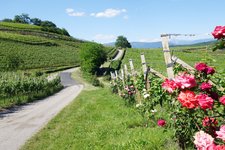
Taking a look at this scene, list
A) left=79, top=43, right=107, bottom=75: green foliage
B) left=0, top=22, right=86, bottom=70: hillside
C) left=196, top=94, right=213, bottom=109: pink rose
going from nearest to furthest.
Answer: left=196, top=94, right=213, bottom=109: pink rose, left=0, top=22, right=86, bottom=70: hillside, left=79, top=43, right=107, bottom=75: green foliage

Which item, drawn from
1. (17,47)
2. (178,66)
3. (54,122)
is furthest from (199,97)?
(17,47)

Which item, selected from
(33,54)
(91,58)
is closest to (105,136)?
(91,58)

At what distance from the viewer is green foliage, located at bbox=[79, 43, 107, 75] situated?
88.9 m

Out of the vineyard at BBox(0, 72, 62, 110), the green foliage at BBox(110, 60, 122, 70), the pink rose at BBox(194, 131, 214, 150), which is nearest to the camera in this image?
the pink rose at BBox(194, 131, 214, 150)

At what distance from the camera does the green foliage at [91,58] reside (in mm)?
88875

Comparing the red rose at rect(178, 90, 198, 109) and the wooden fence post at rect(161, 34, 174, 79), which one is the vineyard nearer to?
the wooden fence post at rect(161, 34, 174, 79)

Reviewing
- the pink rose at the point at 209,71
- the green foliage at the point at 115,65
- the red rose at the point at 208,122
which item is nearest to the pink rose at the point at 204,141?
the red rose at the point at 208,122

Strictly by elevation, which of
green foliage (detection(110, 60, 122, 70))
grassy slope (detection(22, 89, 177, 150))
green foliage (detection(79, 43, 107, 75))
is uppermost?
grassy slope (detection(22, 89, 177, 150))

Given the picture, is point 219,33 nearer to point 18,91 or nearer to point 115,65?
point 18,91

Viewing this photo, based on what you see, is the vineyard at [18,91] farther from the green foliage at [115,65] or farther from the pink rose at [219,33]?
the green foliage at [115,65]

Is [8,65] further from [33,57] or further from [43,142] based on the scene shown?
[43,142]

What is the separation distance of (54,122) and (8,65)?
69322 millimetres

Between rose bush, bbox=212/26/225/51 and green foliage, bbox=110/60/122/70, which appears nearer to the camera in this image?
rose bush, bbox=212/26/225/51

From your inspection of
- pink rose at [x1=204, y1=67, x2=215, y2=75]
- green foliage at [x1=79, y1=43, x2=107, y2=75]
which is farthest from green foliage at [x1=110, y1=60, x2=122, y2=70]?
pink rose at [x1=204, y1=67, x2=215, y2=75]
